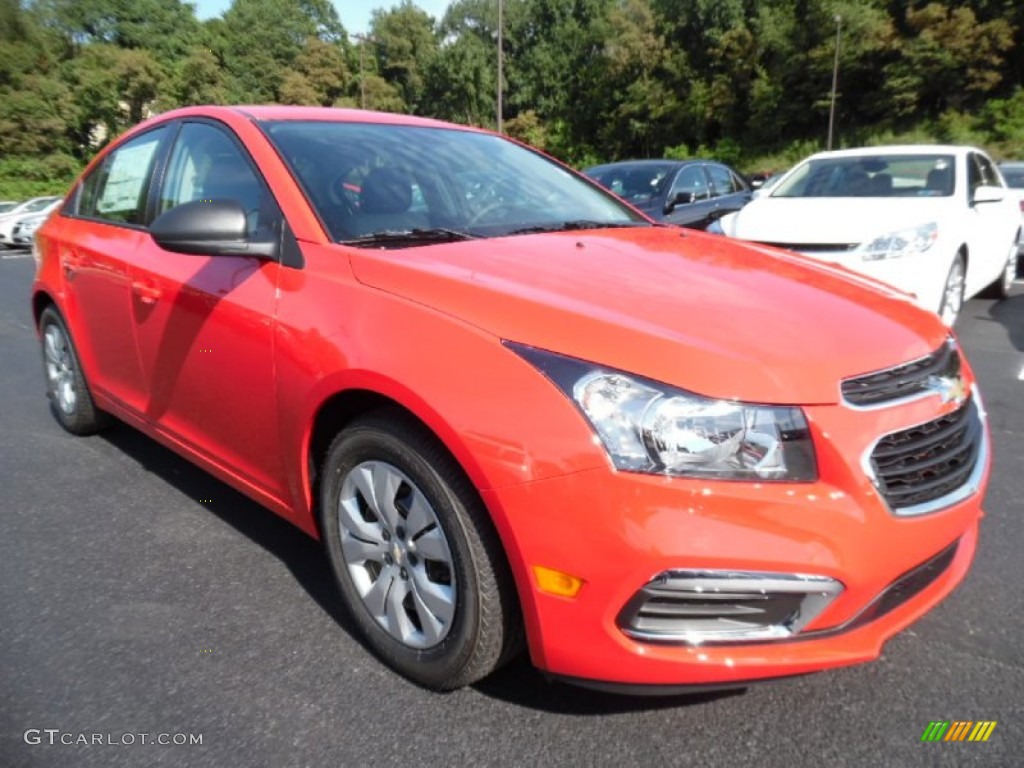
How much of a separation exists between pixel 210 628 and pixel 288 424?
682 millimetres

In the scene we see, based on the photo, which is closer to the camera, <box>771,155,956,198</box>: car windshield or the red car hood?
the red car hood

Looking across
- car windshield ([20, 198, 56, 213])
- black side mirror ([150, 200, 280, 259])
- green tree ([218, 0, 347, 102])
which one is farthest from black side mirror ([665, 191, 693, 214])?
green tree ([218, 0, 347, 102])

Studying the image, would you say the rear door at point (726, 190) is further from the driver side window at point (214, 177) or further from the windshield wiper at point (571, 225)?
the driver side window at point (214, 177)

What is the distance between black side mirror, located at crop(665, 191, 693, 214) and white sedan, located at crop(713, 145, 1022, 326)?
1.22 metres

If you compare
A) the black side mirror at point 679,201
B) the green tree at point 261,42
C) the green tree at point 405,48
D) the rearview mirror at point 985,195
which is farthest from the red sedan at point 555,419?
the green tree at point 405,48

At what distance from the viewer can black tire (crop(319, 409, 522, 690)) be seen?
1.81 meters

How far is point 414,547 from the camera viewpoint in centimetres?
200

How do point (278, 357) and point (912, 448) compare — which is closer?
point (912, 448)

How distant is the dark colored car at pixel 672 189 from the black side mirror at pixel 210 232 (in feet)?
20.5

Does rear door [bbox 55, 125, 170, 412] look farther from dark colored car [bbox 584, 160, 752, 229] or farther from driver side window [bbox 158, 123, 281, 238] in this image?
dark colored car [bbox 584, 160, 752, 229]

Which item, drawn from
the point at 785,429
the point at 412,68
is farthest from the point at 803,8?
the point at 785,429

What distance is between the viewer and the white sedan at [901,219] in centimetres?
540

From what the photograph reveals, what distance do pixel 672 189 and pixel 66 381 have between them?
6416mm

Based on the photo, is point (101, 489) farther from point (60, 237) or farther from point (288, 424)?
point (288, 424)
